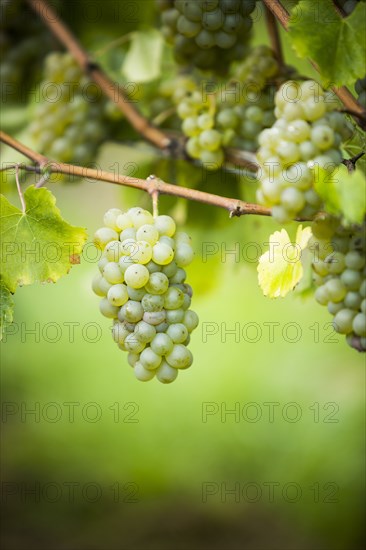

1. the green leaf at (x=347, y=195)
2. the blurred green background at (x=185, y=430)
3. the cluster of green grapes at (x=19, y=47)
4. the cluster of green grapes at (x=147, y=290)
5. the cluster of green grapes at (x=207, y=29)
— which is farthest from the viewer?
the blurred green background at (x=185, y=430)

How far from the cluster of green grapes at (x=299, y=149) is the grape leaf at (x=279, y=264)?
60 millimetres

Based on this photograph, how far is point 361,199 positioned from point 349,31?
0.20 metres

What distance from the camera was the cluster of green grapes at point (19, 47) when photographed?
4.15 feet

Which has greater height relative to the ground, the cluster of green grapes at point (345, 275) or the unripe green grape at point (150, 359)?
the cluster of green grapes at point (345, 275)

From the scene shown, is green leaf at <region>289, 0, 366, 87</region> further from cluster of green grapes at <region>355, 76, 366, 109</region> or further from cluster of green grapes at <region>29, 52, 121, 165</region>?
cluster of green grapes at <region>29, 52, 121, 165</region>

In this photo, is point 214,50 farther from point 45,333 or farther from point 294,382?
point 45,333

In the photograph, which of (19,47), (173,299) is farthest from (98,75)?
→ (173,299)

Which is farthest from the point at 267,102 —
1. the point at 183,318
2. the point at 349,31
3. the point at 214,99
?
the point at 183,318

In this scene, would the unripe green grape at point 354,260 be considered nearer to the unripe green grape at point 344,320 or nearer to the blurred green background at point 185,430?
the unripe green grape at point 344,320

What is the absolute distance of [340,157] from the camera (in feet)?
2.30

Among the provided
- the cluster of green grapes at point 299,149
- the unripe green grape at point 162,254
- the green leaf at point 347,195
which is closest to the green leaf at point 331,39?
the cluster of green grapes at point 299,149

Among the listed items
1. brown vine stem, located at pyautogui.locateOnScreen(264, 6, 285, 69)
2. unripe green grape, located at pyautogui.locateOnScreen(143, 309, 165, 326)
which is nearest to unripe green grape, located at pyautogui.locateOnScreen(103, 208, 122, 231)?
unripe green grape, located at pyautogui.locateOnScreen(143, 309, 165, 326)

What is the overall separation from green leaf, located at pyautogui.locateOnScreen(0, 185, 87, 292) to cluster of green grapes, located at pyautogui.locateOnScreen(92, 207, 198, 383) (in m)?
0.04

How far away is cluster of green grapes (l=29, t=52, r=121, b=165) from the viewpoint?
45.6 inches
